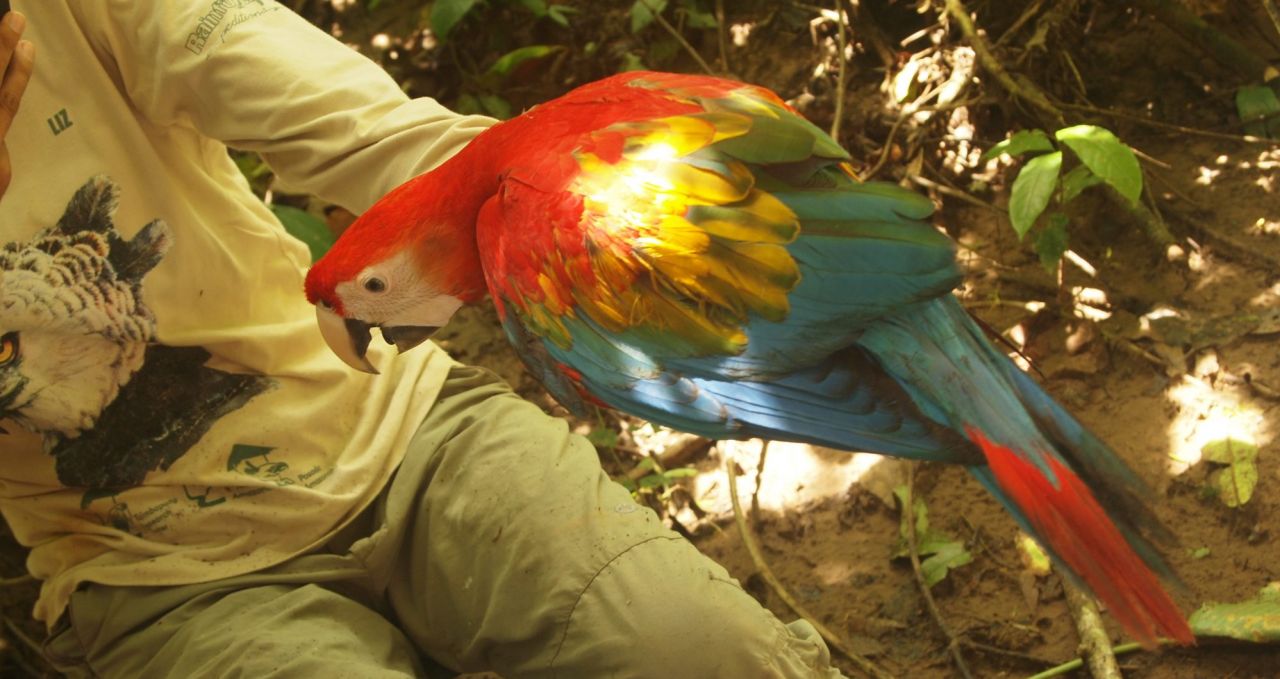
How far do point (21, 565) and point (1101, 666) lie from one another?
75.0 inches

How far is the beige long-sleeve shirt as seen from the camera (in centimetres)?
121

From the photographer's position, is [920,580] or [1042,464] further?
[920,580]

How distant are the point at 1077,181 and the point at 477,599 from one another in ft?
3.79

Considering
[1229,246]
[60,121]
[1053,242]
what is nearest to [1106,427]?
[1053,242]

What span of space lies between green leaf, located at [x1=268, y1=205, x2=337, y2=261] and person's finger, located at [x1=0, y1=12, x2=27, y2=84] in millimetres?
1084

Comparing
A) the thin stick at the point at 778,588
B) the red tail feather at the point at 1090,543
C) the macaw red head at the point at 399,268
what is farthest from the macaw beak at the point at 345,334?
the thin stick at the point at 778,588

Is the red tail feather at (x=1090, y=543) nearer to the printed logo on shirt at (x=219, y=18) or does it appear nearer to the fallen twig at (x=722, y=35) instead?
the printed logo on shirt at (x=219, y=18)

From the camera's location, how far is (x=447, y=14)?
91.5 inches

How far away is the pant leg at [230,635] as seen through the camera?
46.8 inches

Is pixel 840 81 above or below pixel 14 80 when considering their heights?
below

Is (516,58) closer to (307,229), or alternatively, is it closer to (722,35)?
(722,35)

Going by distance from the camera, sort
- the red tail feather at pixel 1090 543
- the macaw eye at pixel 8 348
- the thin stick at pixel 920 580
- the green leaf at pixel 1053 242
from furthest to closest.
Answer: the green leaf at pixel 1053 242
the thin stick at pixel 920 580
the macaw eye at pixel 8 348
the red tail feather at pixel 1090 543

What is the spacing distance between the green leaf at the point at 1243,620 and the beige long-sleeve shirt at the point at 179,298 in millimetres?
1067

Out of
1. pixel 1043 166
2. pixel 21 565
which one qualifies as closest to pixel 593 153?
pixel 1043 166
